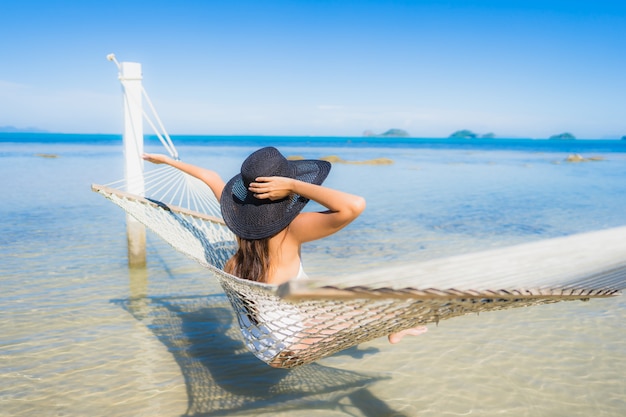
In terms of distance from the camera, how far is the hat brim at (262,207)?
6.02ft

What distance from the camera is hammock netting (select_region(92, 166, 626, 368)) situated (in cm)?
107

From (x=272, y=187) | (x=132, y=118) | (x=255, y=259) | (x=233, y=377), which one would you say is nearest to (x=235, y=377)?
(x=233, y=377)

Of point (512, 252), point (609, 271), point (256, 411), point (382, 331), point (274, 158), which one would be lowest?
point (256, 411)

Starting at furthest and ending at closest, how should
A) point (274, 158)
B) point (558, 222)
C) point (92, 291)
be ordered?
point (558, 222)
point (92, 291)
point (274, 158)

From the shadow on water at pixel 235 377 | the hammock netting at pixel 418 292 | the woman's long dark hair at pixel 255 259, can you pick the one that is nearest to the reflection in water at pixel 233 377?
the shadow on water at pixel 235 377

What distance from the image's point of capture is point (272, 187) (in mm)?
1791

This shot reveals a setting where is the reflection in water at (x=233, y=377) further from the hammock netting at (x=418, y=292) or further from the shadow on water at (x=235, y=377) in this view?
the hammock netting at (x=418, y=292)

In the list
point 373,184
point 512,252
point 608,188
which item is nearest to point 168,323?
point 512,252

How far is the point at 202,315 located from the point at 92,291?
37.9 inches

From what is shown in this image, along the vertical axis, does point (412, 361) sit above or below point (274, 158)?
below

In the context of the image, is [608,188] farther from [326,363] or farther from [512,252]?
[512,252]

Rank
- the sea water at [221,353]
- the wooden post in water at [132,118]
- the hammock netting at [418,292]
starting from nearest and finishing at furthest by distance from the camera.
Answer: the hammock netting at [418,292] → the sea water at [221,353] → the wooden post in water at [132,118]

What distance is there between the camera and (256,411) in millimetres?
2258

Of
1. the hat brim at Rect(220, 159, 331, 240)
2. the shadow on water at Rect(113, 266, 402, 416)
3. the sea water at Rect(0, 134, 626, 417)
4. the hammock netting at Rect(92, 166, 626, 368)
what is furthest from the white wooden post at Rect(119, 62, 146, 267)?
the hammock netting at Rect(92, 166, 626, 368)
